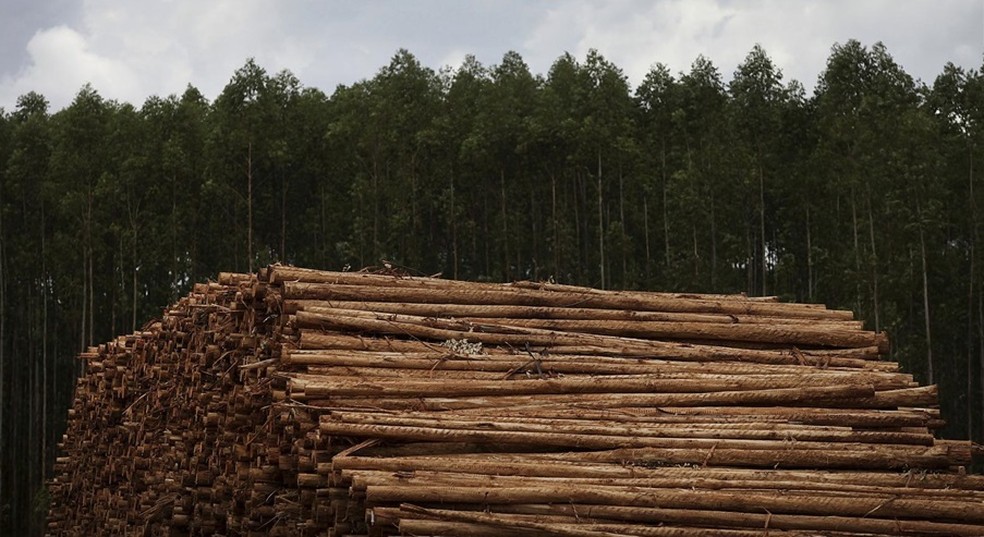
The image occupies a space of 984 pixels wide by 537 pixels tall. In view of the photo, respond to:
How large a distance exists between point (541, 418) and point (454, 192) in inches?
1493

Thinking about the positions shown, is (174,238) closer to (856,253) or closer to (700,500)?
(856,253)

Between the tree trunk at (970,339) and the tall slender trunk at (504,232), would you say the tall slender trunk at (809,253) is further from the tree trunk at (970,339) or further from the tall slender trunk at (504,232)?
the tall slender trunk at (504,232)

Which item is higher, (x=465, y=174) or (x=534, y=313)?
(x=465, y=174)

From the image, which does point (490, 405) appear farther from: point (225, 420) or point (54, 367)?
point (54, 367)

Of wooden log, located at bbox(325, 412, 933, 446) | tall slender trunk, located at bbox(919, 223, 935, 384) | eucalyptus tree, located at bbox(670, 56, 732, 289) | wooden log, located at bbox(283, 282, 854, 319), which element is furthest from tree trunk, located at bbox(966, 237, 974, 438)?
wooden log, located at bbox(325, 412, 933, 446)

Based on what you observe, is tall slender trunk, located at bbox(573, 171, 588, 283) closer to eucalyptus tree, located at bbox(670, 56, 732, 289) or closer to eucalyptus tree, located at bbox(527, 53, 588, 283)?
eucalyptus tree, located at bbox(527, 53, 588, 283)

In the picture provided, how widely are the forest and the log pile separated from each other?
90.9 ft

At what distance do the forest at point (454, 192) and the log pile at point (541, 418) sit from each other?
27.7 meters

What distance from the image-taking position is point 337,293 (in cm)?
1055

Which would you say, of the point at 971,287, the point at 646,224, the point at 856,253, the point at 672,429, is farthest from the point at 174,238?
the point at 672,429

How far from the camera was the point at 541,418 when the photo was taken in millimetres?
8742

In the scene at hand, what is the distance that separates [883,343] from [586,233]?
3237 cm

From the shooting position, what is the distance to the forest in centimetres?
4116

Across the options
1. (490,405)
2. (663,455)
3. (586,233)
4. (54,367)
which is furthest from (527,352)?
(54,367)
